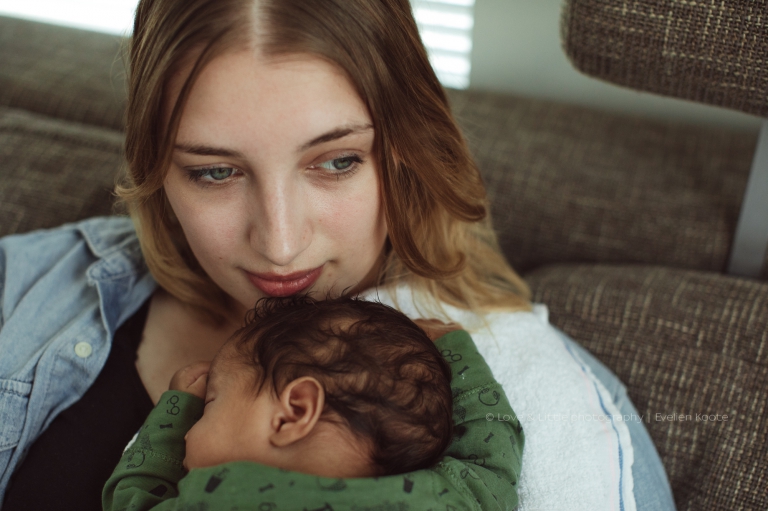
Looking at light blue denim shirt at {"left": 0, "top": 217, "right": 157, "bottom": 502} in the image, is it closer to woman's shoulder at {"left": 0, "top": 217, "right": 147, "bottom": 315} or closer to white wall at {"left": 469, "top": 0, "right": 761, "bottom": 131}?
woman's shoulder at {"left": 0, "top": 217, "right": 147, "bottom": 315}

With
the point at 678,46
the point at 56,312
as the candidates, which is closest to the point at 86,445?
the point at 56,312

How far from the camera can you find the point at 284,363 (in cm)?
87

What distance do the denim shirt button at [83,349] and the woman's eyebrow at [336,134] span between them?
60 cm

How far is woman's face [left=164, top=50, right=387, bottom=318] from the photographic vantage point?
2.82ft

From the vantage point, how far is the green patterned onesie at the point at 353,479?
30.3 inches

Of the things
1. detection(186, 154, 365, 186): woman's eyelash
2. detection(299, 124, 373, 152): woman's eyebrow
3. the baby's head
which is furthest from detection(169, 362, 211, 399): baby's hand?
detection(299, 124, 373, 152): woman's eyebrow

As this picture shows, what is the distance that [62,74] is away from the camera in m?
2.02

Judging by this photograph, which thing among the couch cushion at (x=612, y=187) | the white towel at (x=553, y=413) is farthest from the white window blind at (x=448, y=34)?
the white towel at (x=553, y=413)

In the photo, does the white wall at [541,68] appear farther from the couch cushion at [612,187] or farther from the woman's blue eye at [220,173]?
the woman's blue eye at [220,173]

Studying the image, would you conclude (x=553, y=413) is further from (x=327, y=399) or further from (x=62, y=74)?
(x=62, y=74)

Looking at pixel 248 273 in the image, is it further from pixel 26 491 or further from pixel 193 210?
pixel 26 491

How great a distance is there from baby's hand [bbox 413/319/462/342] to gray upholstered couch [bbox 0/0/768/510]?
14.8 inches

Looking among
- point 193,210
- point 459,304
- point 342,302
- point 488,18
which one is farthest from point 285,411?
point 488,18

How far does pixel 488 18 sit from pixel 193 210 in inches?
54.2
